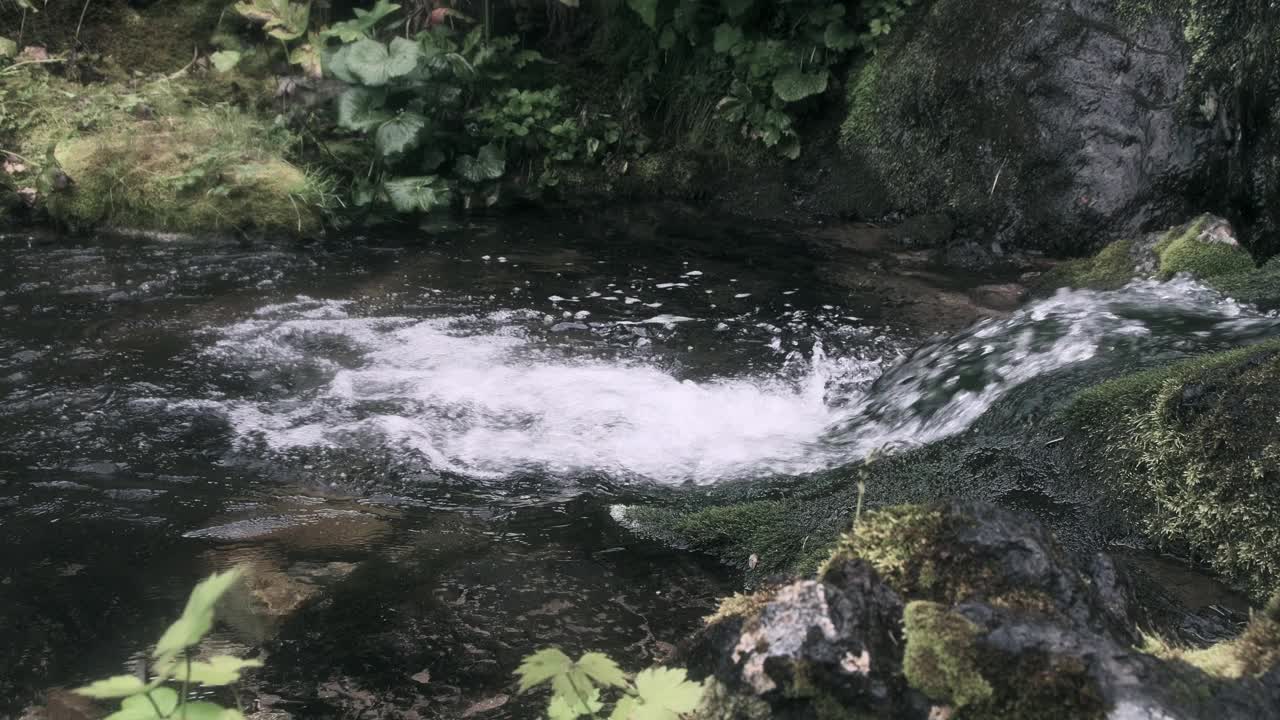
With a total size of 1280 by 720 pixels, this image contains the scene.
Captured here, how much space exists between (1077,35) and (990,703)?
6.06 metres

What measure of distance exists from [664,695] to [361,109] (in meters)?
6.79

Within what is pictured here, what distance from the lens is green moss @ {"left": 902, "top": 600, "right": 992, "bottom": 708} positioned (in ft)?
5.02

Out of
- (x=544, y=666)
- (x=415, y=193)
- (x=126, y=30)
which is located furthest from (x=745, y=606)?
(x=126, y=30)

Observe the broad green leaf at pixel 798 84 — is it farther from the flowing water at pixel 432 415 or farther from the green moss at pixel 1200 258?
the green moss at pixel 1200 258

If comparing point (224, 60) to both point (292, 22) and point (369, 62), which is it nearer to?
point (292, 22)

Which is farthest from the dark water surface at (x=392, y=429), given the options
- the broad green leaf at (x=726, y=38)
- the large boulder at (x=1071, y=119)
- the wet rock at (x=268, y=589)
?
the broad green leaf at (x=726, y=38)

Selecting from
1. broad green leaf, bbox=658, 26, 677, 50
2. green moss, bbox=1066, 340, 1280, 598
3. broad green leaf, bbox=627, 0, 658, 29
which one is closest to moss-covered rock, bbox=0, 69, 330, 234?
broad green leaf, bbox=627, 0, 658, 29

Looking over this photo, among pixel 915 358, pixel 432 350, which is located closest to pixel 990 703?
pixel 915 358

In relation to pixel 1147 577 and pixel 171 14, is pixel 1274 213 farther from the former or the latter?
pixel 171 14

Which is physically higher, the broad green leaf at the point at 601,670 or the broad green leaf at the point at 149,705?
the broad green leaf at the point at 601,670

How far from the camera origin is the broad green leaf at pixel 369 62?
23.3ft

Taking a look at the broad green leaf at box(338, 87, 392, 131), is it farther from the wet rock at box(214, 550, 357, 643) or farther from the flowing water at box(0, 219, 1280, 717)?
the wet rock at box(214, 550, 357, 643)

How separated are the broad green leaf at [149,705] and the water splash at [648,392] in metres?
2.44

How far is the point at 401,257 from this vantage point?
6.67 meters
